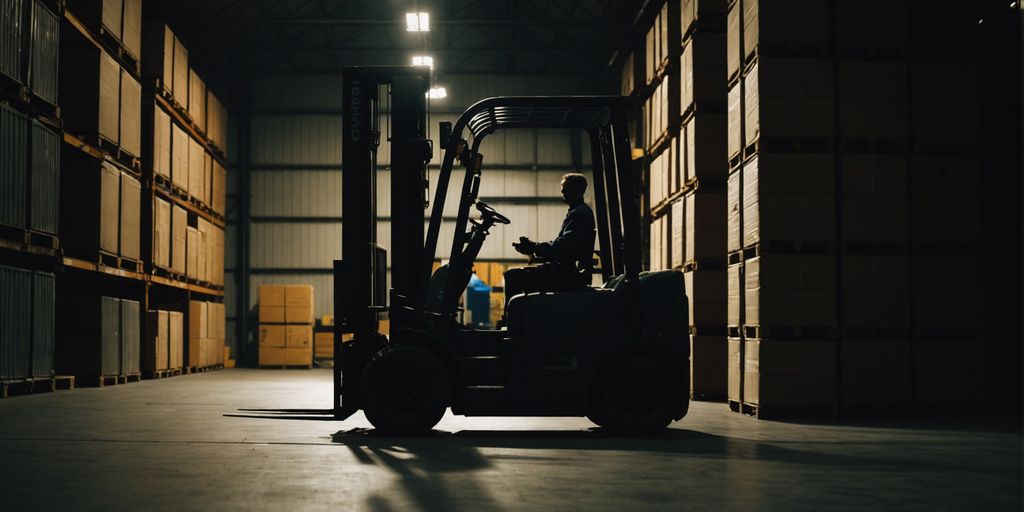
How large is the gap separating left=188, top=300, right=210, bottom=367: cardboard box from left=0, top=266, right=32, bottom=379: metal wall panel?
7324 millimetres

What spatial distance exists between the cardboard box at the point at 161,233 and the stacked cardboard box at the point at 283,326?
15.5ft

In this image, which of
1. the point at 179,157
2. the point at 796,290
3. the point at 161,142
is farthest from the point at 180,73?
the point at 796,290

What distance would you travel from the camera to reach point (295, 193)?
2316 centimetres

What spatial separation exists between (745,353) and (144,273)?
34.0 ft

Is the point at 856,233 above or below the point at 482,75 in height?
below

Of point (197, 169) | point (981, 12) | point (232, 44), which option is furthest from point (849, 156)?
point (232, 44)

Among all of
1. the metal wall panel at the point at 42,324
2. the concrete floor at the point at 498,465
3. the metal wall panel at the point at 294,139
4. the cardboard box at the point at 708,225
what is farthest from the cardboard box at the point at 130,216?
the cardboard box at the point at 708,225

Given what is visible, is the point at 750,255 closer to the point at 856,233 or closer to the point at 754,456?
the point at 856,233

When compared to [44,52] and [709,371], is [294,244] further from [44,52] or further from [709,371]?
[709,371]

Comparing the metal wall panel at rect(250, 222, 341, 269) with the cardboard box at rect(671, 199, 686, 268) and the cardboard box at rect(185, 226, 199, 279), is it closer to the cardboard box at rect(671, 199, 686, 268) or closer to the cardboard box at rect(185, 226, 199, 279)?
the cardboard box at rect(185, 226, 199, 279)

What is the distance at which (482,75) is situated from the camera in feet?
77.3

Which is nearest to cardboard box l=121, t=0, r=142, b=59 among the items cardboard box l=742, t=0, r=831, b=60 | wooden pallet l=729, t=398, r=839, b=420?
cardboard box l=742, t=0, r=831, b=60

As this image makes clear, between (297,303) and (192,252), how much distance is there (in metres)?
3.37

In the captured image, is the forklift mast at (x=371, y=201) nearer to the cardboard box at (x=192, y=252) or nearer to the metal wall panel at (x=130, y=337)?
the metal wall panel at (x=130, y=337)
